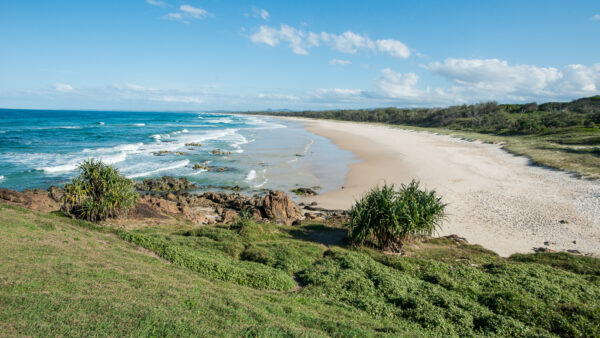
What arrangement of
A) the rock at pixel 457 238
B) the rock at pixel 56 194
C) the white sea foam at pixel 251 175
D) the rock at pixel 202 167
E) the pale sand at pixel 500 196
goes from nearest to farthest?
the rock at pixel 457 238 → the pale sand at pixel 500 196 → the rock at pixel 56 194 → the white sea foam at pixel 251 175 → the rock at pixel 202 167

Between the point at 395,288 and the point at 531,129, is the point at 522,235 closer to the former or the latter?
the point at 395,288

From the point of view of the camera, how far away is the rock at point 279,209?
1712cm

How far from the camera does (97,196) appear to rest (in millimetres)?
14148

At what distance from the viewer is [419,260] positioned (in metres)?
11.2

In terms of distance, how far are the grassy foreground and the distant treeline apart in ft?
189

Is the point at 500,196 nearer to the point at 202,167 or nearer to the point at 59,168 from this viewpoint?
the point at 202,167

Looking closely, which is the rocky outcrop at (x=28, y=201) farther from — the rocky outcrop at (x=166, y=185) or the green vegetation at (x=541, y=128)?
the green vegetation at (x=541, y=128)

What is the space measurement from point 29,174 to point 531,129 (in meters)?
71.3

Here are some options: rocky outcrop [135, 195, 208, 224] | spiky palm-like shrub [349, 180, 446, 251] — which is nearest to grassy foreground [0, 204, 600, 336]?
spiky palm-like shrub [349, 180, 446, 251]

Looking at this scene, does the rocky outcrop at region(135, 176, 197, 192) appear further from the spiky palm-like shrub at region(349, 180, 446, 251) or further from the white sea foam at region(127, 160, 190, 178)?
the spiky palm-like shrub at region(349, 180, 446, 251)

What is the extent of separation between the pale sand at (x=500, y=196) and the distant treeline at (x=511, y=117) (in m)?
31.2

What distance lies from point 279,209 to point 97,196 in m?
8.41

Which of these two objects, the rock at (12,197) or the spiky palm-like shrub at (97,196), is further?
the rock at (12,197)

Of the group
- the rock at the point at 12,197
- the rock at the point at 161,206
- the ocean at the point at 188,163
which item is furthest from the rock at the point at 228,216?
the rock at the point at 12,197
